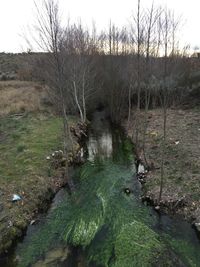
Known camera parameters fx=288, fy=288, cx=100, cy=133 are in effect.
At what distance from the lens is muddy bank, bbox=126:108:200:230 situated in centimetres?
1090

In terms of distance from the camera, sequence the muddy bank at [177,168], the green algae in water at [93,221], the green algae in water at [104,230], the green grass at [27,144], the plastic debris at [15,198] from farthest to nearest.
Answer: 1. the green grass at [27,144]
2. the plastic debris at [15,198]
3. the muddy bank at [177,168]
4. the green algae in water at [93,221]
5. the green algae in water at [104,230]

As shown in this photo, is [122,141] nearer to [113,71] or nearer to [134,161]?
[134,161]

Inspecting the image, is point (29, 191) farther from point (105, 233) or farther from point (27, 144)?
point (27, 144)

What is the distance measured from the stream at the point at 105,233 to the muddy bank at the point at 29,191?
0.38m

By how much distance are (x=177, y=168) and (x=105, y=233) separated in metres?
5.46

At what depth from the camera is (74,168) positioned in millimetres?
16047

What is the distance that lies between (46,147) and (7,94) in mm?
17723

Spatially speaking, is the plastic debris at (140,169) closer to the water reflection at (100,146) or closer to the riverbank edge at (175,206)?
the riverbank edge at (175,206)

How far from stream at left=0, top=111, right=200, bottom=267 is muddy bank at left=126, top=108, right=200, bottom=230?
542mm

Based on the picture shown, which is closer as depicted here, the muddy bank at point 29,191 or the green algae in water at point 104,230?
the green algae in water at point 104,230

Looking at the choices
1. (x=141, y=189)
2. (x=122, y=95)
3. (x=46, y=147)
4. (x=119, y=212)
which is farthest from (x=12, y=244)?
(x=122, y=95)

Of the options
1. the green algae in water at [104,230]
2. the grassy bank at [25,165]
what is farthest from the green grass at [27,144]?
the green algae in water at [104,230]

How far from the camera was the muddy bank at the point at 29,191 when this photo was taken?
10086 mm

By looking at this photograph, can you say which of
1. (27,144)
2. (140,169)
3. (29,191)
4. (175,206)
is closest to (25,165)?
(29,191)
